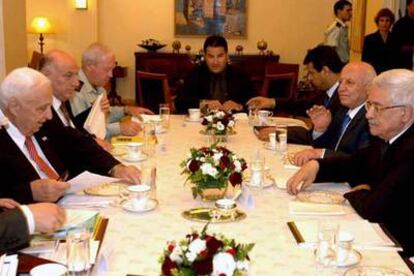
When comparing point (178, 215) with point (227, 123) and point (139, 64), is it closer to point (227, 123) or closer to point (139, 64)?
point (227, 123)

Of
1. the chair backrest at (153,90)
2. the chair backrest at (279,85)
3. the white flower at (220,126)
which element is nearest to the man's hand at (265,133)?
the white flower at (220,126)

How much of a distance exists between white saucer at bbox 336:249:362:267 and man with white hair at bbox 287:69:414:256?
46cm

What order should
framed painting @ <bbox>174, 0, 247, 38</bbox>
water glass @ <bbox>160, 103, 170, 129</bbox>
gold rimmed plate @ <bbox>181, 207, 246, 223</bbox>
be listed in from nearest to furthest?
gold rimmed plate @ <bbox>181, 207, 246, 223</bbox> → water glass @ <bbox>160, 103, 170, 129</bbox> → framed painting @ <bbox>174, 0, 247, 38</bbox>

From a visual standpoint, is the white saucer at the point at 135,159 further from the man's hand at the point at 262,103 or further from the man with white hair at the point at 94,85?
the man's hand at the point at 262,103

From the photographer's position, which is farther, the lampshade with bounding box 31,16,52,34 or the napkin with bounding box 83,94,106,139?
the lampshade with bounding box 31,16,52,34

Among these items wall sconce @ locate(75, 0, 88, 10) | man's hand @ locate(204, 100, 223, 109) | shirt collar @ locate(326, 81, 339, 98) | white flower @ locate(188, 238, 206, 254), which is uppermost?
wall sconce @ locate(75, 0, 88, 10)

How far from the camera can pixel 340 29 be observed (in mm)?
8711

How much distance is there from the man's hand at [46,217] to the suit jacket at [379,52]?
616cm

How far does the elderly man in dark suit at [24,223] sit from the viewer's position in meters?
1.86

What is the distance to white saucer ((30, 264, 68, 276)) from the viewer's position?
5.24ft

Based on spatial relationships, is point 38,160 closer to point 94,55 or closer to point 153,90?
point 94,55

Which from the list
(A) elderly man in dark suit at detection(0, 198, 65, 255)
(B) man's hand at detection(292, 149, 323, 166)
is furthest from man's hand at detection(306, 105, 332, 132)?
(A) elderly man in dark suit at detection(0, 198, 65, 255)

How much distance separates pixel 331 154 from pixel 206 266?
74.5 inches

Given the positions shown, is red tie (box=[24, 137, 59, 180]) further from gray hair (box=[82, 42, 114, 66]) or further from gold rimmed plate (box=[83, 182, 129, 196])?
gray hair (box=[82, 42, 114, 66])
